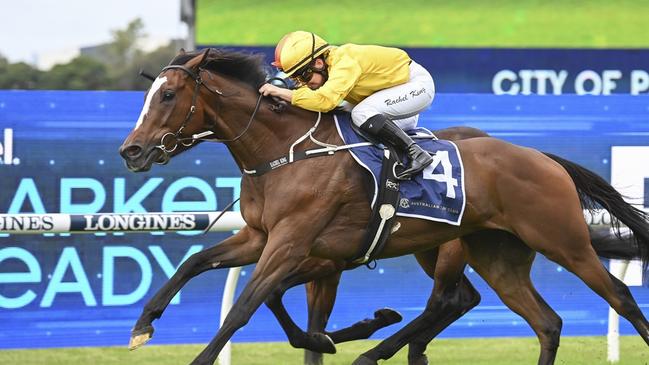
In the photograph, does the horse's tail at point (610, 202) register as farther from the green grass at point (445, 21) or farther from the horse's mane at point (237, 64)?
the green grass at point (445, 21)

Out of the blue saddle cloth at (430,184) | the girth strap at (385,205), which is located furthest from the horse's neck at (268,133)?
the girth strap at (385,205)

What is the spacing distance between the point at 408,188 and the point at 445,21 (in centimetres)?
774

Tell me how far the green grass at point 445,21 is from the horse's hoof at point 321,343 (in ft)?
23.4

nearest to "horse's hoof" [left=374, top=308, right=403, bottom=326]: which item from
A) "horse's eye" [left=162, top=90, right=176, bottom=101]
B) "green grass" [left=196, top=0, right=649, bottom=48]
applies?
"horse's eye" [left=162, top=90, right=176, bottom=101]

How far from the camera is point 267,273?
481cm

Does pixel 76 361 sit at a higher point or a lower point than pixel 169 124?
lower

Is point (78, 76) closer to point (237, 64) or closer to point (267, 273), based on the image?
point (237, 64)

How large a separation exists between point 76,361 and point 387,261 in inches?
73.9

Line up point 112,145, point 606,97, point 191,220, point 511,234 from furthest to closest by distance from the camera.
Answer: point 606,97
point 112,145
point 191,220
point 511,234

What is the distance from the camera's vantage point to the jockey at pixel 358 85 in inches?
197

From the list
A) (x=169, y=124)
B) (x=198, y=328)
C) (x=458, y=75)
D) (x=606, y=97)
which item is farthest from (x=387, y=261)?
(x=458, y=75)

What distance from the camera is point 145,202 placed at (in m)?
6.60

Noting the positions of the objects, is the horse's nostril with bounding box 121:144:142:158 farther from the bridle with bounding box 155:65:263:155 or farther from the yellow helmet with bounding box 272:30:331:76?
the yellow helmet with bounding box 272:30:331:76

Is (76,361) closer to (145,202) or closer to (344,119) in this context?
(145,202)
